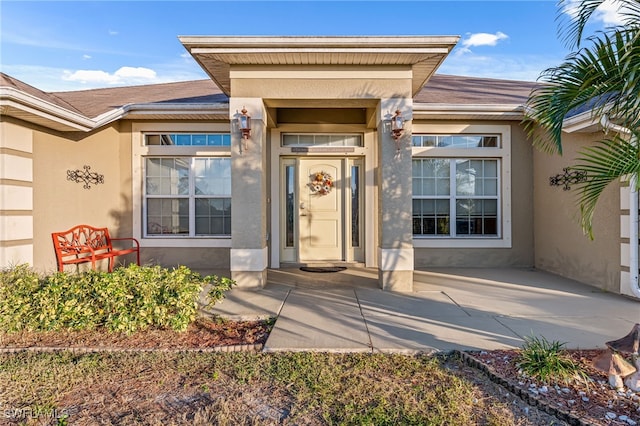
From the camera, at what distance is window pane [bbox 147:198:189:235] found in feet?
23.5

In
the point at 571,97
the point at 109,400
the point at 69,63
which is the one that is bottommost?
the point at 109,400

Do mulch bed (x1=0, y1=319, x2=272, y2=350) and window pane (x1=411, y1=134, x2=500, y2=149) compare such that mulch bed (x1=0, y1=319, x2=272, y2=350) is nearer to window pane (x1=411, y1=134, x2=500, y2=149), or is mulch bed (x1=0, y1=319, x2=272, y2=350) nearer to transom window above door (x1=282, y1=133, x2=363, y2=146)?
transom window above door (x1=282, y1=133, x2=363, y2=146)

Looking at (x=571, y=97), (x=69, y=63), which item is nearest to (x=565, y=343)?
(x=571, y=97)

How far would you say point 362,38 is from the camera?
4.65m

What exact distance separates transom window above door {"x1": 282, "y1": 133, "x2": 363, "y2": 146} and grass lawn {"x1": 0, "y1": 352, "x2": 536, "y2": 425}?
16.0ft

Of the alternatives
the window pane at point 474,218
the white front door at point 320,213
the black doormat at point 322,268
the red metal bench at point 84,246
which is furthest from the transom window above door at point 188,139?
the window pane at point 474,218

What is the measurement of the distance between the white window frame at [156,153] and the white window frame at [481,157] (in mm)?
4230

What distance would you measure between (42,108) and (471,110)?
711 centimetres

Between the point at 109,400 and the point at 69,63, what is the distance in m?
8.78

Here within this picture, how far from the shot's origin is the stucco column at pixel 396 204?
5156mm

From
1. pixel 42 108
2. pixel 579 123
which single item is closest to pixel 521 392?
pixel 579 123

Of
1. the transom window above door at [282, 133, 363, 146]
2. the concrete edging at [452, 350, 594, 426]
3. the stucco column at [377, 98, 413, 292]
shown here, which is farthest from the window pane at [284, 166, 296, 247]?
the concrete edging at [452, 350, 594, 426]

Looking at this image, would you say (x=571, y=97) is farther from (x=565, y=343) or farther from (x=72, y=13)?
(x=72, y=13)

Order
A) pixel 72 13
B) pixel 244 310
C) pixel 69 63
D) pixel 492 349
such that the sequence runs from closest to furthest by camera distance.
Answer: pixel 492 349 → pixel 244 310 → pixel 72 13 → pixel 69 63
